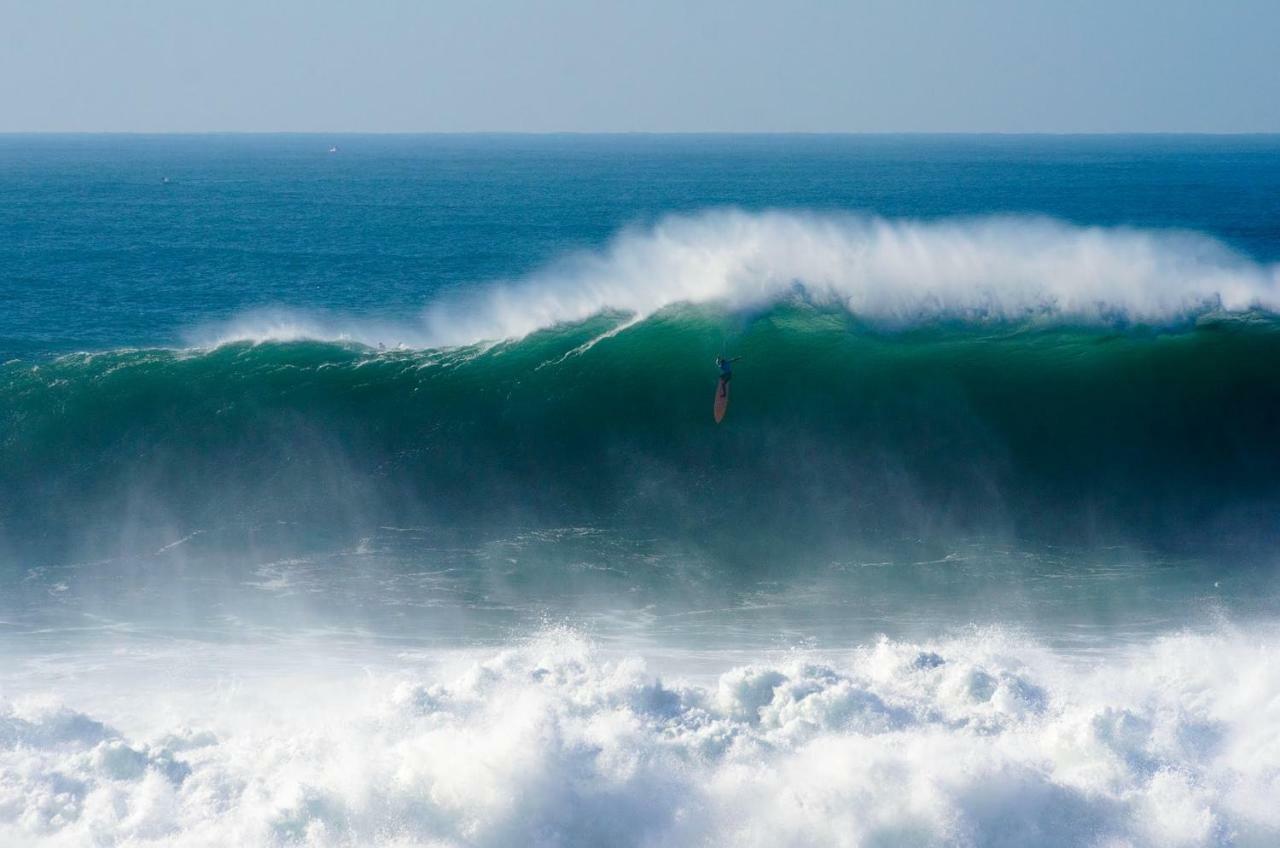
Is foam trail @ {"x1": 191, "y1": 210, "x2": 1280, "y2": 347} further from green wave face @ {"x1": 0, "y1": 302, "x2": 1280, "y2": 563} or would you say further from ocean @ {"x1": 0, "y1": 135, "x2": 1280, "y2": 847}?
green wave face @ {"x1": 0, "y1": 302, "x2": 1280, "y2": 563}

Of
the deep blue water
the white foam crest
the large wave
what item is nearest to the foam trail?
the large wave

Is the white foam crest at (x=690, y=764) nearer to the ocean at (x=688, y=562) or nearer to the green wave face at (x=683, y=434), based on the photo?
the ocean at (x=688, y=562)

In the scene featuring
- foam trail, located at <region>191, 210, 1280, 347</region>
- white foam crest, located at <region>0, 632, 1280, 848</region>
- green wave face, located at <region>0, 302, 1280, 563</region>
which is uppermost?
foam trail, located at <region>191, 210, 1280, 347</region>

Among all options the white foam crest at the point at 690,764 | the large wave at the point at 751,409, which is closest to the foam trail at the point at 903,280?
the large wave at the point at 751,409

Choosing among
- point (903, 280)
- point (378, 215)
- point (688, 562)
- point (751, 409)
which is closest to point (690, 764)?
point (688, 562)

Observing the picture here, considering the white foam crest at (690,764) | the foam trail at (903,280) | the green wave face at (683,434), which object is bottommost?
the white foam crest at (690,764)

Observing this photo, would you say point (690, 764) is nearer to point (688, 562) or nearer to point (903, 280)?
point (688, 562)
